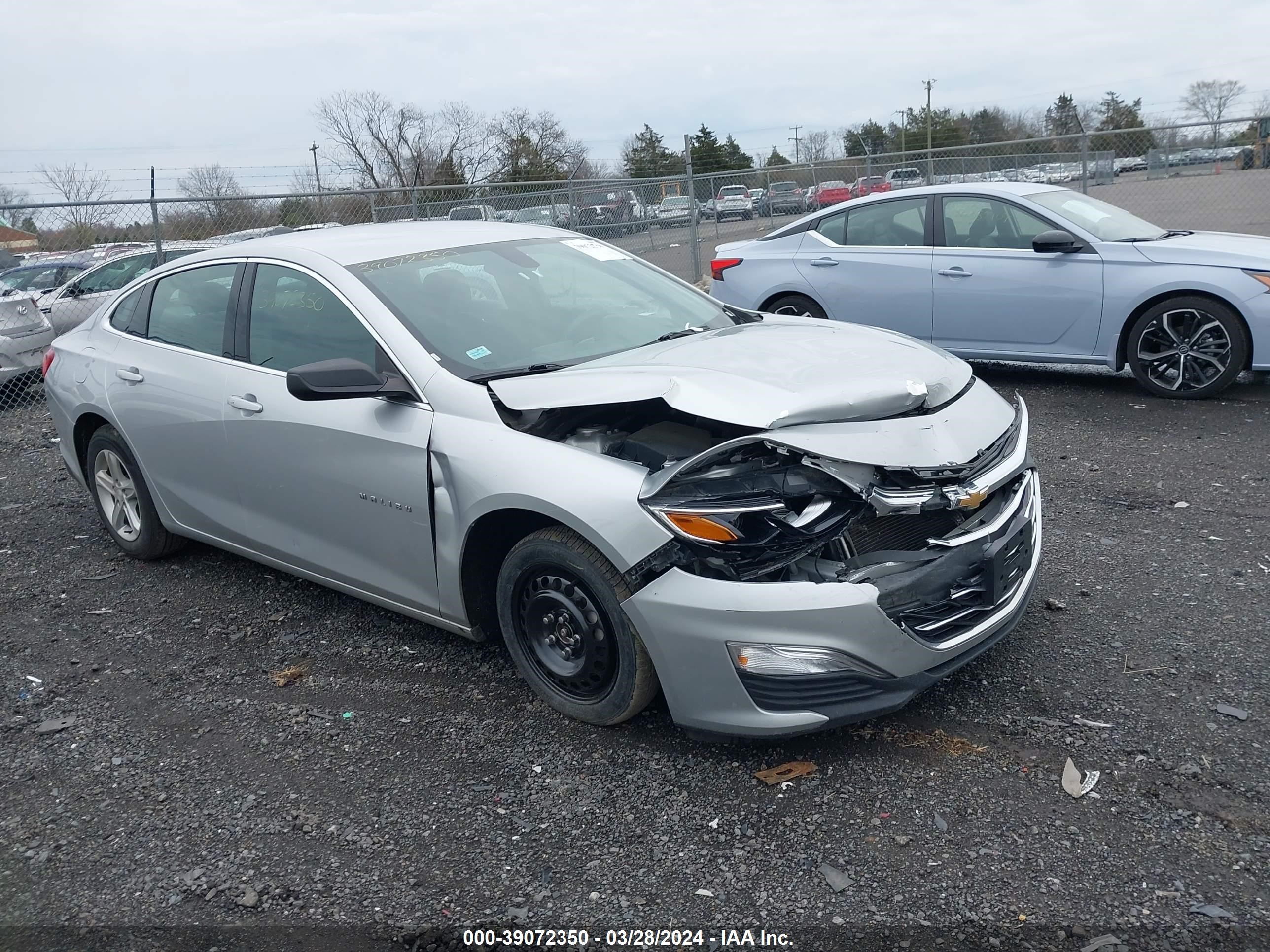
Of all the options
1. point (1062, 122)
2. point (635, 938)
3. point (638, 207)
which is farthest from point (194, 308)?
point (1062, 122)

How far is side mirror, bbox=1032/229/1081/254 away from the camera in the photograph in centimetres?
773

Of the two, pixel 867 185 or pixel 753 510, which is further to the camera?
pixel 867 185

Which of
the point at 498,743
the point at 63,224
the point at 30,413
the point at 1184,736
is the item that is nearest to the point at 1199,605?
the point at 1184,736

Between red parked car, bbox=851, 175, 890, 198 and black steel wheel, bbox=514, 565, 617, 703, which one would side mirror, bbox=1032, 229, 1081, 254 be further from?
red parked car, bbox=851, 175, 890, 198

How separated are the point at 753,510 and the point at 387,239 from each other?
2372 mm

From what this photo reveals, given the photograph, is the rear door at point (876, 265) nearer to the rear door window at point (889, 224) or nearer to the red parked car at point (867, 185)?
the rear door window at point (889, 224)

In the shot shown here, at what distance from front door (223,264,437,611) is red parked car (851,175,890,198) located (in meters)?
16.5

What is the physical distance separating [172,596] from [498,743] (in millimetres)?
2451

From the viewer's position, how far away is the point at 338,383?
3709 mm

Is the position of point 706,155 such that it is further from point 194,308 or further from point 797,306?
point 194,308

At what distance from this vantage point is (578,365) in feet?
13.0

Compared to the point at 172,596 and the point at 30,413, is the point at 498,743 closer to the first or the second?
the point at 172,596

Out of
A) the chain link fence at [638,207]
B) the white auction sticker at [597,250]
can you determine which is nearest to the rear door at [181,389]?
the white auction sticker at [597,250]

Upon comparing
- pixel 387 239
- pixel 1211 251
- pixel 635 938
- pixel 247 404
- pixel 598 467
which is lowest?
pixel 635 938
